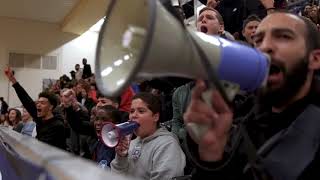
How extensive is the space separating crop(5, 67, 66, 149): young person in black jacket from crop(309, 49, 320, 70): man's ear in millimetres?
2649

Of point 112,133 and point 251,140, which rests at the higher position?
point 251,140

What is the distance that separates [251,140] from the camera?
3.54 ft

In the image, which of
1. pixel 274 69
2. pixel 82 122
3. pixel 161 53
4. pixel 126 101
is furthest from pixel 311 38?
pixel 82 122

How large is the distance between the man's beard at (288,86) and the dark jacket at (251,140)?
0.09ft

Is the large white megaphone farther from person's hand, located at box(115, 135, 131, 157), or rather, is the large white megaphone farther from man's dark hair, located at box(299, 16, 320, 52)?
person's hand, located at box(115, 135, 131, 157)

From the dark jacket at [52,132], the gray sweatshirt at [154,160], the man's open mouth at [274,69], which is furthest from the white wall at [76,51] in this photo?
the man's open mouth at [274,69]

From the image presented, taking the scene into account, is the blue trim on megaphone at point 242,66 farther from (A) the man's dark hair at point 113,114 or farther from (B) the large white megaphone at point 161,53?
(A) the man's dark hair at point 113,114

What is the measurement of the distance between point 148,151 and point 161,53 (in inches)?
58.9

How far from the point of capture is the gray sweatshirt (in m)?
2.06

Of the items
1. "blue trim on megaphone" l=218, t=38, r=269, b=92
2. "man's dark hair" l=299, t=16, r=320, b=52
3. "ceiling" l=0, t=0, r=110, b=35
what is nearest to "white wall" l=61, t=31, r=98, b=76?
"ceiling" l=0, t=0, r=110, b=35

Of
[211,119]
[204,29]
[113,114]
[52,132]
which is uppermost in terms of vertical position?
[204,29]

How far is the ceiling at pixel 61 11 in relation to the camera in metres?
9.17

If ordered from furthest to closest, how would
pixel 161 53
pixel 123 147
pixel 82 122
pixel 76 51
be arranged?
pixel 76 51
pixel 82 122
pixel 123 147
pixel 161 53

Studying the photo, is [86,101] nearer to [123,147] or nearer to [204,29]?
[204,29]
